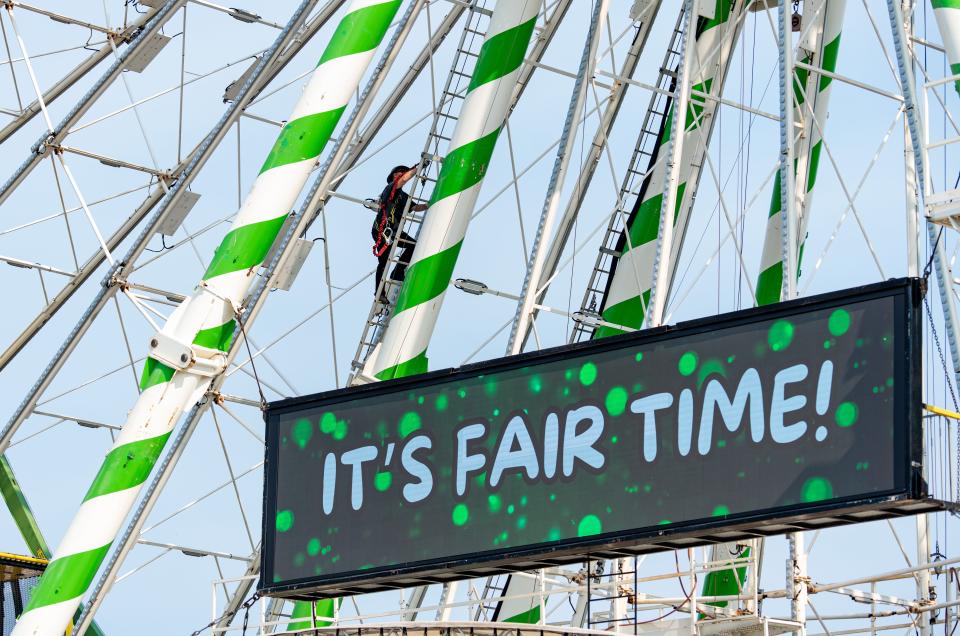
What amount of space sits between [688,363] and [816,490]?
129 cm

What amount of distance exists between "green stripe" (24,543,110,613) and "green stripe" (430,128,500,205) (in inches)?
231

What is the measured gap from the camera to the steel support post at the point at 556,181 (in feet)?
61.5

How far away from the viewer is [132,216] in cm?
2508

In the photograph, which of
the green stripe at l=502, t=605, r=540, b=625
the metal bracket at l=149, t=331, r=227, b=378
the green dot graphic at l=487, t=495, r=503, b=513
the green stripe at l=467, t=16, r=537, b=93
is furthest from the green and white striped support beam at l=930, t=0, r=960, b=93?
the green stripe at l=502, t=605, r=540, b=625

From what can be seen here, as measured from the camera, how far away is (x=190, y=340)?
16.8 m

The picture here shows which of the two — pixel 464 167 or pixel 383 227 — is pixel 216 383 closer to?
pixel 464 167

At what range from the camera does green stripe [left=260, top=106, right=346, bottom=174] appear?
1734cm

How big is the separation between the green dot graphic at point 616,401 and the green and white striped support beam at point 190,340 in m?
5.33

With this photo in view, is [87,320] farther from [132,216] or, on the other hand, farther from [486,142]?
[486,142]

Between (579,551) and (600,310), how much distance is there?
12.0m

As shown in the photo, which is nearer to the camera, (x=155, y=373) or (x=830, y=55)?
(x=155, y=373)

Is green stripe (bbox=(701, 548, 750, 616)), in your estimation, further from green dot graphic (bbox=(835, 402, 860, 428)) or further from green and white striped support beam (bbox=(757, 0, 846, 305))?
green dot graphic (bbox=(835, 402, 860, 428))

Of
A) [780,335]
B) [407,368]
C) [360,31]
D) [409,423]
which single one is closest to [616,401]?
[780,335]

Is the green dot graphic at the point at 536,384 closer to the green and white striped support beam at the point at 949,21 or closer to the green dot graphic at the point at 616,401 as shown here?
the green dot graphic at the point at 616,401
